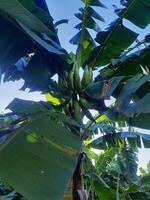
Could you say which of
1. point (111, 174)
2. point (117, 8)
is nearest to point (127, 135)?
point (117, 8)

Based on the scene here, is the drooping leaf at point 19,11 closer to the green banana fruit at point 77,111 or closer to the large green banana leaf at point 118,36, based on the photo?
the green banana fruit at point 77,111

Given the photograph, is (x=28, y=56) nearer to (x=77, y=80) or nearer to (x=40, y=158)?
(x=77, y=80)

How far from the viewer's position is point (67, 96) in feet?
5.97

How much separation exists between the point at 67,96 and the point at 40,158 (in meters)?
0.74

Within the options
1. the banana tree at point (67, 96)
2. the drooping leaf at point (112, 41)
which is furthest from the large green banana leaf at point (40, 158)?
the drooping leaf at point (112, 41)

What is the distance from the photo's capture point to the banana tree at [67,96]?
109cm

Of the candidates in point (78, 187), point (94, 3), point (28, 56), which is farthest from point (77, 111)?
point (94, 3)

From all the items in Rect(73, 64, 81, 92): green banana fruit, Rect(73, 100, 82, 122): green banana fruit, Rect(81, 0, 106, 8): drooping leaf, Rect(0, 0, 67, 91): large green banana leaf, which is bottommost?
Rect(73, 100, 82, 122): green banana fruit

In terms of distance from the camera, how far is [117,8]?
2.17 meters

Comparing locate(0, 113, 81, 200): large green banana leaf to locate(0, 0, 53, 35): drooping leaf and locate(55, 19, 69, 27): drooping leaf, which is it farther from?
locate(55, 19, 69, 27): drooping leaf

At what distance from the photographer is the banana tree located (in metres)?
1.09

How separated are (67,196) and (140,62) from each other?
95 centimetres

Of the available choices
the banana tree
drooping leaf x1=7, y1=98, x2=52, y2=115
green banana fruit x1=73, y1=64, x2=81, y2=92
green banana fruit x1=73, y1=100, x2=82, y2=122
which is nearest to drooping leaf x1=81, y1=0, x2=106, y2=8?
the banana tree

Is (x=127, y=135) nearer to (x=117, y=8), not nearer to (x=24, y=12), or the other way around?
(x=117, y=8)
